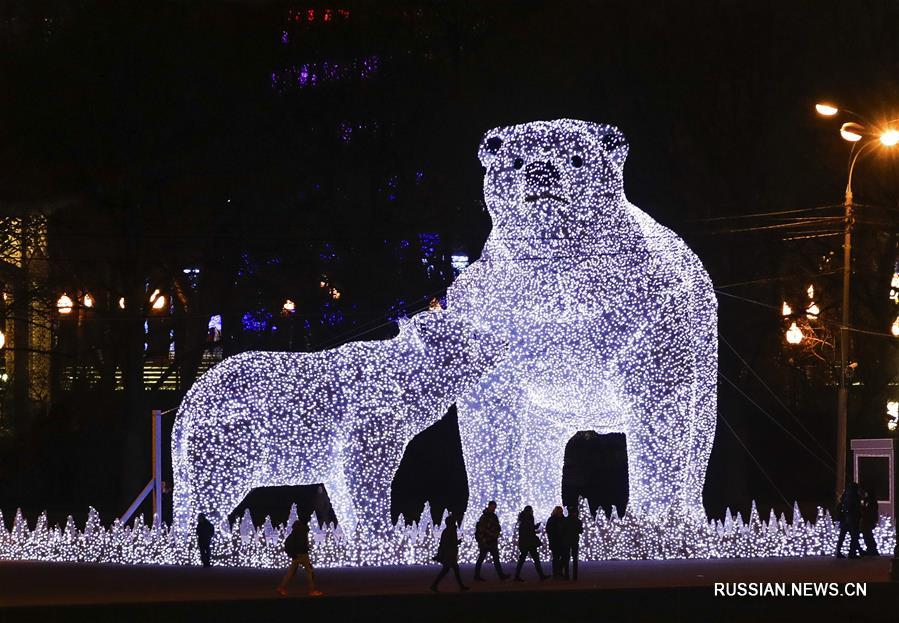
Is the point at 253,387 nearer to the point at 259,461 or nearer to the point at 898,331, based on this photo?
the point at 259,461

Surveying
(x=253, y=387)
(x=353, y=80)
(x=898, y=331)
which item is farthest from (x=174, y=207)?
(x=898, y=331)

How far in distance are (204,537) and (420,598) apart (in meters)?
4.33

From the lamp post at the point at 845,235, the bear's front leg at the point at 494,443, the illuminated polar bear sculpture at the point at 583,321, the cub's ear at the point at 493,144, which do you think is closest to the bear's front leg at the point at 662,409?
the illuminated polar bear sculpture at the point at 583,321

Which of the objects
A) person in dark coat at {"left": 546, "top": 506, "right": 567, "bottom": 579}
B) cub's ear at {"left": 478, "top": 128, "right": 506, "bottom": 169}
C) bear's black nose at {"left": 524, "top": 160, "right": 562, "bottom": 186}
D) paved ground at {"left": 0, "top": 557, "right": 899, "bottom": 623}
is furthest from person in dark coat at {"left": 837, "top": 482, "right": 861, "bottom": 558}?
cub's ear at {"left": 478, "top": 128, "right": 506, "bottom": 169}

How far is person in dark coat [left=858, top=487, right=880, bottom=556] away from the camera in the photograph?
1939cm

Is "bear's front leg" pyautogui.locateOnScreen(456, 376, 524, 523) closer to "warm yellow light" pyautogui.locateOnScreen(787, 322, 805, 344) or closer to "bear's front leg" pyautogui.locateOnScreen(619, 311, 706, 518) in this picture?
"bear's front leg" pyautogui.locateOnScreen(619, 311, 706, 518)

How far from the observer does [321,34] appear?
27.4m

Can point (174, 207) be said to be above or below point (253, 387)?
above

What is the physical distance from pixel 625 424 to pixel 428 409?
8.11 feet

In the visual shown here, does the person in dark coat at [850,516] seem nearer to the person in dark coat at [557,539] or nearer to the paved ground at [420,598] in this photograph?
the paved ground at [420,598]

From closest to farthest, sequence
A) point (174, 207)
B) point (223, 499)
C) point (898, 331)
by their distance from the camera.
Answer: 1. point (223, 499)
2. point (174, 207)
3. point (898, 331)

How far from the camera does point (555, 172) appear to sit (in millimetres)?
18656

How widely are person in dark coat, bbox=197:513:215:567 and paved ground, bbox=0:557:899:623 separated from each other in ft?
2.24

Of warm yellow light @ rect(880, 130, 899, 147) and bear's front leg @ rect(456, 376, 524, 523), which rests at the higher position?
warm yellow light @ rect(880, 130, 899, 147)
